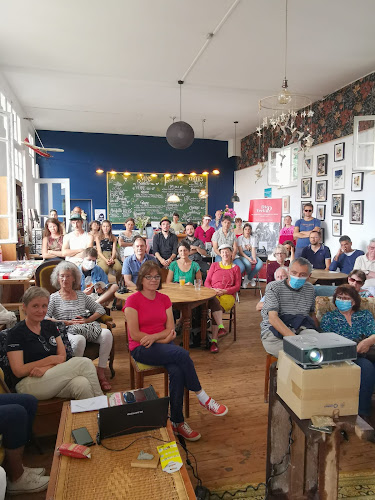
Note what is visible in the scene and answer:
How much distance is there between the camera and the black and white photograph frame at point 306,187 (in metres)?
7.80

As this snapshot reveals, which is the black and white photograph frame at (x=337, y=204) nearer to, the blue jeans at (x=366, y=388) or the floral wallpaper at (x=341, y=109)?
the floral wallpaper at (x=341, y=109)

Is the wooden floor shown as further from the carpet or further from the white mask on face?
the white mask on face

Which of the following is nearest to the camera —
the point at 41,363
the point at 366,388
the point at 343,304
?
the point at 41,363

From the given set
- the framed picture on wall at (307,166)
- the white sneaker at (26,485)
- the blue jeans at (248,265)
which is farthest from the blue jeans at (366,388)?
the framed picture on wall at (307,166)

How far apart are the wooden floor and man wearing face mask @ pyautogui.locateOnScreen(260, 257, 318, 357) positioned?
21.9 inches

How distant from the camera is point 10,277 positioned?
4.23 meters

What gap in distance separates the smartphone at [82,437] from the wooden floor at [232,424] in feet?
1.90

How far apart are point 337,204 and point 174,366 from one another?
545 cm

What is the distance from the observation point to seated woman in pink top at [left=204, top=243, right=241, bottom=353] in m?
4.51

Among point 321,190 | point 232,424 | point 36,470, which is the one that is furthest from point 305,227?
point 36,470

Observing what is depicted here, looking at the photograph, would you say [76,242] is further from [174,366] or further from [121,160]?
[121,160]

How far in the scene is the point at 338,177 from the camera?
6.89m

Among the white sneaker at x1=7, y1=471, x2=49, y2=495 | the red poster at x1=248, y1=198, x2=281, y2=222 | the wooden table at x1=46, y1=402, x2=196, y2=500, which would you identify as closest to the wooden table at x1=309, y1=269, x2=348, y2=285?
the wooden table at x1=46, y1=402, x2=196, y2=500

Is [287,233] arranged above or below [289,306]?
above
